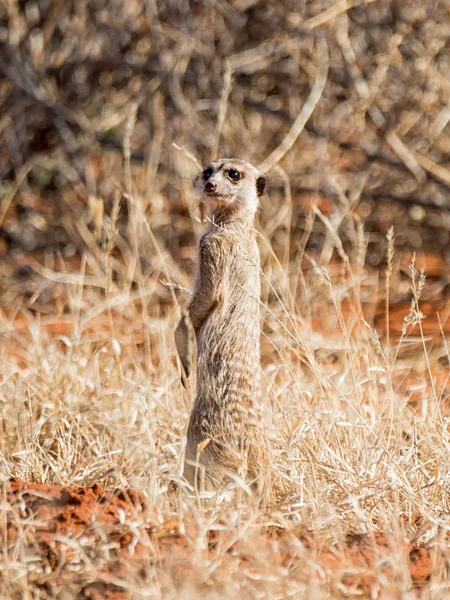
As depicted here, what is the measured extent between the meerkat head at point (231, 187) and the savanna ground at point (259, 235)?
198mm

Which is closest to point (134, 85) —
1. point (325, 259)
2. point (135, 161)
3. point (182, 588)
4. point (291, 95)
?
point (135, 161)

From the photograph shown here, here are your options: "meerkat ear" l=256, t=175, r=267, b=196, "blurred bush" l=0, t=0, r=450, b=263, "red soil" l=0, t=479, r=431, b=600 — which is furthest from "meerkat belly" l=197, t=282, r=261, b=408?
"blurred bush" l=0, t=0, r=450, b=263

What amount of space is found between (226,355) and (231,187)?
2.36 feet

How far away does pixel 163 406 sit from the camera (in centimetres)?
401

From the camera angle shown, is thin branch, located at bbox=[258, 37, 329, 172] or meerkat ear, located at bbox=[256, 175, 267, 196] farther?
thin branch, located at bbox=[258, 37, 329, 172]

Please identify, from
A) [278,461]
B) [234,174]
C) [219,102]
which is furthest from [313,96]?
[278,461]

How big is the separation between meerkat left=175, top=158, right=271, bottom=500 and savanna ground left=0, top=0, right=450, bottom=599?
5.8 inches

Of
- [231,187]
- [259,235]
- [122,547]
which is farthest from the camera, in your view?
[259,235]

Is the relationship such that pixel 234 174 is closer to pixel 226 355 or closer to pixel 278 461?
pixel 226 355

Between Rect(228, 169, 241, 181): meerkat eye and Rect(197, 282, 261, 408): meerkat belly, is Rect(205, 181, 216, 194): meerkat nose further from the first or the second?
Rect(197, 282, 261, 408): meerkat belly

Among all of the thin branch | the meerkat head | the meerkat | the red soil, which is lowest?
the red soil

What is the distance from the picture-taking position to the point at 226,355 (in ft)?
A: 11.2

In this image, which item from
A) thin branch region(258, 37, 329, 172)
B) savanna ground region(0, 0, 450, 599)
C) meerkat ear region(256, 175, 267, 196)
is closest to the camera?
savanna ground region(0, 0, 450, 599)

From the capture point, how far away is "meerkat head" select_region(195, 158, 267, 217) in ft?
12.2
